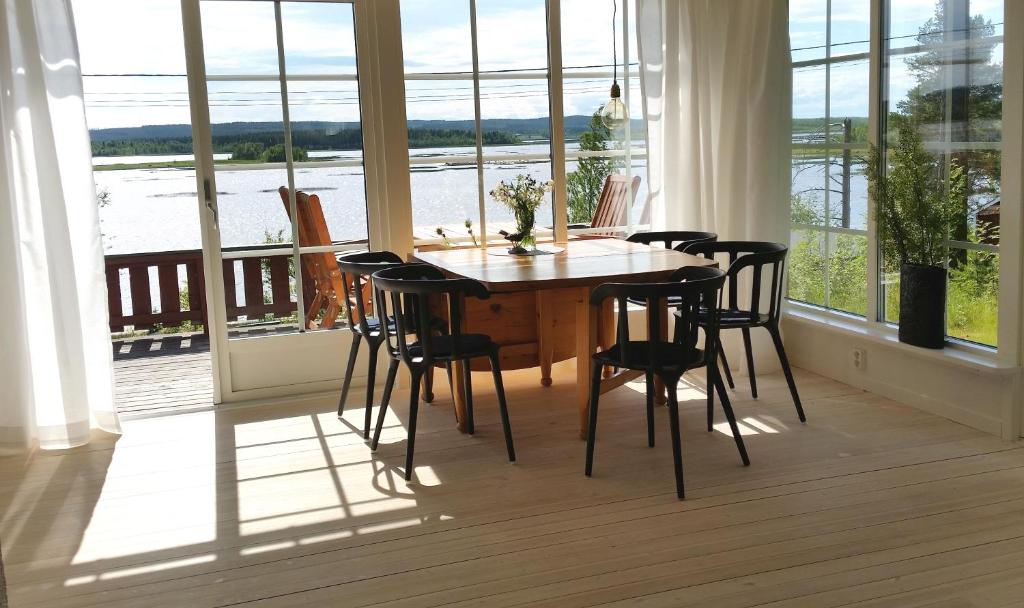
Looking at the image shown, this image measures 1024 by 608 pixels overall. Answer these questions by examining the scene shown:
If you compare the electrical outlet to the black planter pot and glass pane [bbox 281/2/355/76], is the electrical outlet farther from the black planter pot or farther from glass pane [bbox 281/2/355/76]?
glass pane [bbox 281/2/355/76]

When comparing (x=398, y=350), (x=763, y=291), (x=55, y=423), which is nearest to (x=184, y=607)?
(x=398, y=350)

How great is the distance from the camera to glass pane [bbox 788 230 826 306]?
17.1 feet

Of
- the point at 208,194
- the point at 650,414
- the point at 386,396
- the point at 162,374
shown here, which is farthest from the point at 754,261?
the point at 162,374

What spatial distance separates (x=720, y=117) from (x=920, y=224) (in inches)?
57.6

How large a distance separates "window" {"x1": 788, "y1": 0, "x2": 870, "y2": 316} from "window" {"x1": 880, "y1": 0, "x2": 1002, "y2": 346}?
31cm

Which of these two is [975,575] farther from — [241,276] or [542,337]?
[241,276]

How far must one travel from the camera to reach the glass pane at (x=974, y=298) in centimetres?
409

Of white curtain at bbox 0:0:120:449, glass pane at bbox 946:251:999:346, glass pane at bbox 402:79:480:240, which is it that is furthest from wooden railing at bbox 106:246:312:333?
glass pane at bbox 946:251:999:346

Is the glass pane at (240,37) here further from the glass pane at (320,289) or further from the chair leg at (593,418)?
the chair leg at (593,418)

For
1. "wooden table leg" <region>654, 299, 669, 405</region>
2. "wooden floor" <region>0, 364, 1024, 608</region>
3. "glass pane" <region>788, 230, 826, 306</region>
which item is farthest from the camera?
"glass pane" <region>788, 230, 826, 306</region>

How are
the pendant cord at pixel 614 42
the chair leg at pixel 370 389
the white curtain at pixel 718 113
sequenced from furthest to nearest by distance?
1. the pendant cord at pixel 614 42
2. the white curtain at pixel 718 113
3. the chair leg at pixel 370 389

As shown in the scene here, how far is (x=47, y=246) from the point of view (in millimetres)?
4320

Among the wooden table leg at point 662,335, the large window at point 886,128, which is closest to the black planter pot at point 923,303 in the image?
the large window at point 886,128

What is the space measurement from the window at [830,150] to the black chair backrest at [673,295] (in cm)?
158
